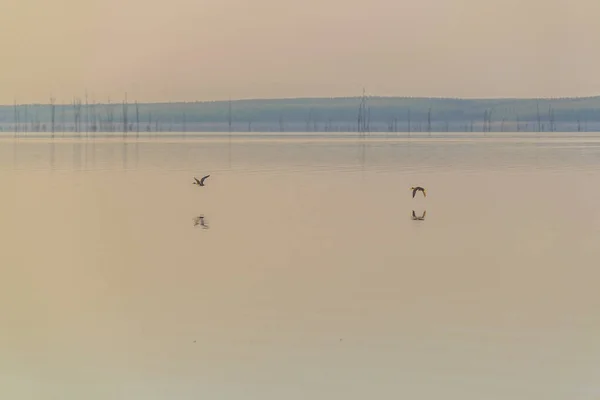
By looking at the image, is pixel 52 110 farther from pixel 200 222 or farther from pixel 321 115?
pixel 321 115

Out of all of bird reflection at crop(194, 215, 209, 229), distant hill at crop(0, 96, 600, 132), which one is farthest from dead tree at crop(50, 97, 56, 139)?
bird reflection at crop(194, 215, 209, 229)

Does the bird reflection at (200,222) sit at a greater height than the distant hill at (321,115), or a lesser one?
lesser

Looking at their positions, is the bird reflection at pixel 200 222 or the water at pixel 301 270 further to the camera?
the bird reflection at pixel 200 222

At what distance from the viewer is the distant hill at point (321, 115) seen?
1.55 m

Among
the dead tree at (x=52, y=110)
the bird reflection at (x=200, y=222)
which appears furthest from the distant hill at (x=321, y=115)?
the bird reflection at (x=200, y=222)

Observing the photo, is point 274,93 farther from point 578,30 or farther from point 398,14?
point 578,30

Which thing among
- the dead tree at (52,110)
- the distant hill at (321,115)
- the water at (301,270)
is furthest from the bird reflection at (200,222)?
the dead tree at (52,110)

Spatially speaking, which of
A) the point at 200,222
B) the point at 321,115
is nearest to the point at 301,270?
the point at 200,222

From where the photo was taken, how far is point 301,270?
4.96ft

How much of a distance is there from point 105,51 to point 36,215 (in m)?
0.43

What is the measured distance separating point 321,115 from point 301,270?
0.39 metres

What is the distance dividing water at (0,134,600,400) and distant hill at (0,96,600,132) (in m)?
0.06

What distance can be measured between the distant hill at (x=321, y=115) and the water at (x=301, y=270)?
6cm

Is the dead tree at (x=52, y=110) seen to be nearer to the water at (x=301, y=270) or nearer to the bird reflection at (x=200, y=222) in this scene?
the water at (x=301, y=270)
